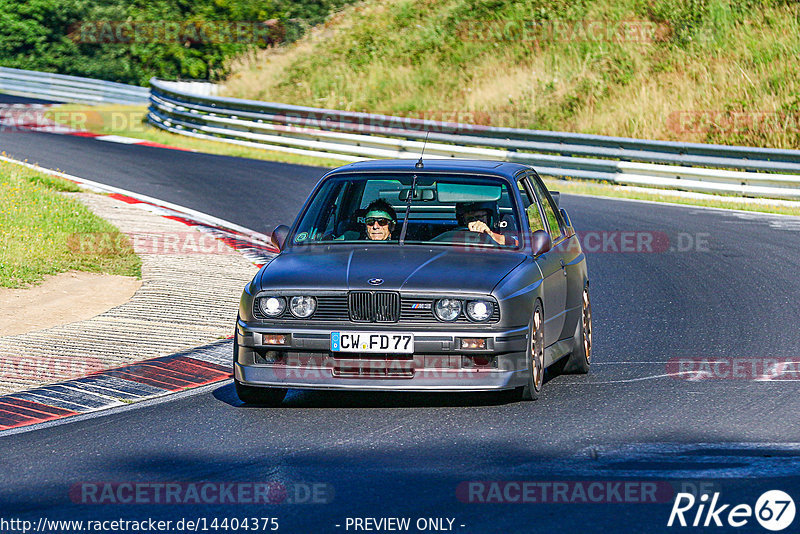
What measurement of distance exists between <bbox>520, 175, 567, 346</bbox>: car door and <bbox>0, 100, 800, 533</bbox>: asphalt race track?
46 cm

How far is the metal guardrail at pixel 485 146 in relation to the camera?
875 inches

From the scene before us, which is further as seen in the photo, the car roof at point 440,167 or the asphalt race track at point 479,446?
the car roof at point 440,167

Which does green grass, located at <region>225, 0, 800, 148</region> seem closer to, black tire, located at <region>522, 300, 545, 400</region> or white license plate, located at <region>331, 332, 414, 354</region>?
black tire, located at <region>522, 300, 545, 400</region>

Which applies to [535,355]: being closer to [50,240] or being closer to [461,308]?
[461,308]

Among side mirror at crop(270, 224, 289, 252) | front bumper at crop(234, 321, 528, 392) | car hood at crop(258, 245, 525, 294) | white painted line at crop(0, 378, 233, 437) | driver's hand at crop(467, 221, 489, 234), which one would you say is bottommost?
white painted line at crop(0, 378, 233, 437)

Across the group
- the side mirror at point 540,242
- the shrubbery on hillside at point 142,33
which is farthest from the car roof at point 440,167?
the shrubbery on hillside at point 142,33

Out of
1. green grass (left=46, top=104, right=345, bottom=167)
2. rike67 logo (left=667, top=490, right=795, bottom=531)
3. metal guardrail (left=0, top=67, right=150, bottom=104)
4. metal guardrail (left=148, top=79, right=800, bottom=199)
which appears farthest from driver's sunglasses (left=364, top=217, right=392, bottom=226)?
metal guardrail (left=0, top=67, right=150, bottom=104)

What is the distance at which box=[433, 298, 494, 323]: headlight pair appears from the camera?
7.82m

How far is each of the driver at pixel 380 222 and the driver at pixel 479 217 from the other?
487 millimetres

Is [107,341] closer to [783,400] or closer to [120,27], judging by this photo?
[783,400]

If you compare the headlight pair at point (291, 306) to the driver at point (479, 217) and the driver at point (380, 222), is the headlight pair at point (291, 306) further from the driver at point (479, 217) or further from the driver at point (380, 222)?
the driver at point (479, 217)

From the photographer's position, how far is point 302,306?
26.2 feet

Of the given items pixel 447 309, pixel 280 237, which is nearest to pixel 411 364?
pixel 447 309

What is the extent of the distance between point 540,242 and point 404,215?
107 cm
